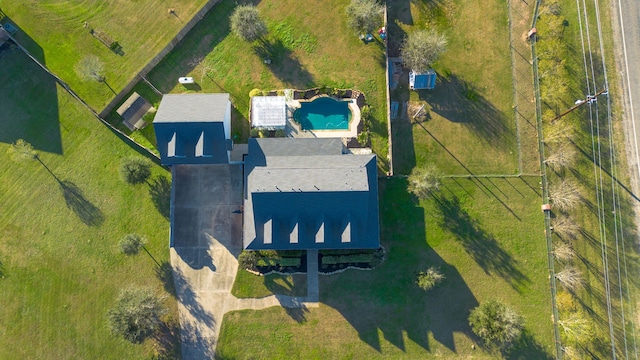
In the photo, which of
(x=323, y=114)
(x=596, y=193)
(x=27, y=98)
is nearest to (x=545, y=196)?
(x=596, y=193)

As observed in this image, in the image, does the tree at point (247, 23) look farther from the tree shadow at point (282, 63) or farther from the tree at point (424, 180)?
the tree at point (424, 180)

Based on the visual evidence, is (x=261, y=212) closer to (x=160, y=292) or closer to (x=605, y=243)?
(x=160, y=292)

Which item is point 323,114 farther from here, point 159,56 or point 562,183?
point 562,183

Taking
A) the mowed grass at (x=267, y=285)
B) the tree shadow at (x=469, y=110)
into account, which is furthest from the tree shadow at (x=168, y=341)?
the tree shadow at (x=469, y=110)

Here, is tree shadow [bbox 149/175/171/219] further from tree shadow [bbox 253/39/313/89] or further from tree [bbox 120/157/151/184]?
tree shadow [bbox 253/39/313/89]

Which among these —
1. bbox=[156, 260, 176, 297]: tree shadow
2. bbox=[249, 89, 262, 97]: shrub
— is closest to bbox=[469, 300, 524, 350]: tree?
bbox=[156, 260, 176, 297]: tree shadow

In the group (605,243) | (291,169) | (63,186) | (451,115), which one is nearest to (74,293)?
(63,186)

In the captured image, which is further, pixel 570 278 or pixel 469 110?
pixel 469 110
